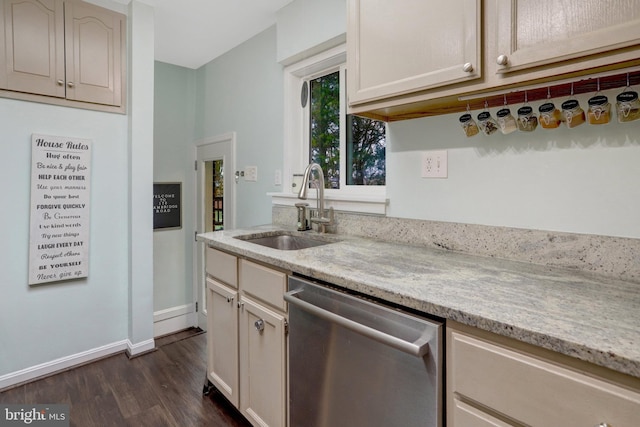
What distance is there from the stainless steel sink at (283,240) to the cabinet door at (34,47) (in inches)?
61.7

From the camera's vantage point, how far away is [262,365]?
150 cm

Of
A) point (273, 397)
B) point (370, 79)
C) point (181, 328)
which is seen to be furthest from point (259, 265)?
point (181, 328)

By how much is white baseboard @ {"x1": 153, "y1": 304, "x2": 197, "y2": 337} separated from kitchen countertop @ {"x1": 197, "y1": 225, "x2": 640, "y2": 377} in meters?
2.13

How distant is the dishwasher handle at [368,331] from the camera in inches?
34.1

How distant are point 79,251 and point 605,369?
2.70 m

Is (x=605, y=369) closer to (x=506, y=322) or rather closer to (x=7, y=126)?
(x=506, y=322)

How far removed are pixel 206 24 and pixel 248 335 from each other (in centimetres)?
225

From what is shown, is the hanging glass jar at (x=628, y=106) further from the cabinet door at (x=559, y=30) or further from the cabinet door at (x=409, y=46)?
the cabinet door at (x=409, y=46)

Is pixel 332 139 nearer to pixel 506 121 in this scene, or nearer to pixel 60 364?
pixel 506 121

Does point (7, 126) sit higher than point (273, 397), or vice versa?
point (7, 126)

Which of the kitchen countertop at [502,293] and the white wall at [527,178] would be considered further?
the white wall at [527,178]

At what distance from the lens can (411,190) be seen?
164 centimetres

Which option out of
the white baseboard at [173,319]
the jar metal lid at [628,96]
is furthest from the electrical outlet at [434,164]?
the white baseboard at [173,319]

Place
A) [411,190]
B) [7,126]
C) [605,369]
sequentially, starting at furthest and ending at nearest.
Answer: [7,126], [411,190], [605,369]
